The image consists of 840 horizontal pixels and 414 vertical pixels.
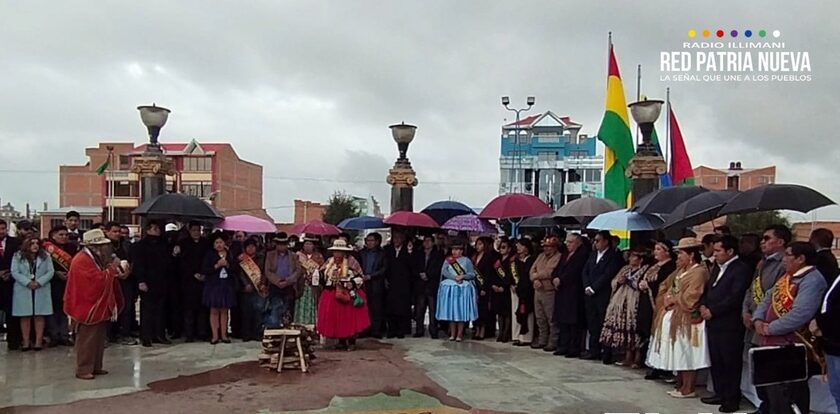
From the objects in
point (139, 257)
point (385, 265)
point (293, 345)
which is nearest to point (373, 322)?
point (385, 265)

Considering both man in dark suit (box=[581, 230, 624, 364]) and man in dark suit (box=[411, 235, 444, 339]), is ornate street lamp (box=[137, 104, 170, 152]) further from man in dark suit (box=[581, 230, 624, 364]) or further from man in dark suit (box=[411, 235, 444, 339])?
man in dark suit (box=[581, 230, 624, 364])

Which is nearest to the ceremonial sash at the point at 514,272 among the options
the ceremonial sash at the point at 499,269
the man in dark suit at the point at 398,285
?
the ceremonial sash at the point at 499,269

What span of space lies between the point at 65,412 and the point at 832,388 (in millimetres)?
6401

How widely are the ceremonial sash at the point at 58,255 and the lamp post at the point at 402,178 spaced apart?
6310 millimetres

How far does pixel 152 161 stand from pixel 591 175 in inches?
2135

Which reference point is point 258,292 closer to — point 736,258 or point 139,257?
point 139,257

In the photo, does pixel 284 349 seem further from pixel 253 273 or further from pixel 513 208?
pixel 513 208

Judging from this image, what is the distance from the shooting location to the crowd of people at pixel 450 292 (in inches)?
263

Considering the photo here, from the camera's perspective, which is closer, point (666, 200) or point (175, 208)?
point (666, 200)

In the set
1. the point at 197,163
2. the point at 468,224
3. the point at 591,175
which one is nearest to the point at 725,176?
the point at 591,175

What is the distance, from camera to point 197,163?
211 feet

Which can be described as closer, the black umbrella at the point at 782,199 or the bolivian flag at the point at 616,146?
the black umbrella at the point at 782,199

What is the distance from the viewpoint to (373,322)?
11273 millimetres

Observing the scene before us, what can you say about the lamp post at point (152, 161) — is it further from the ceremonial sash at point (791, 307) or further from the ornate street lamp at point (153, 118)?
the ceremonial sash at point (791, 307)
